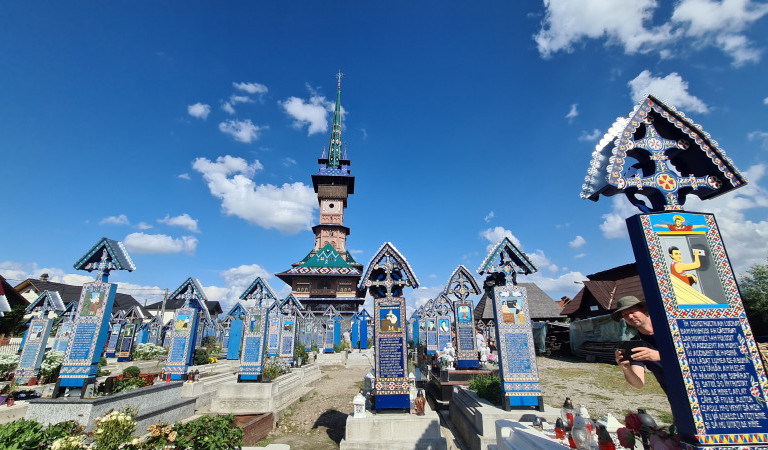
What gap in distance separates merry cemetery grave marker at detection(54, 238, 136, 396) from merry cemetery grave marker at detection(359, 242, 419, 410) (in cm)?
827

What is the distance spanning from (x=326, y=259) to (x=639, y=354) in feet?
175

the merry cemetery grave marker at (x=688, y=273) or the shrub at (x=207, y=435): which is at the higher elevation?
the merry cemetery grave marker at (x=688, y=273)

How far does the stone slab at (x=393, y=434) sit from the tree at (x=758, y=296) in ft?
87.7

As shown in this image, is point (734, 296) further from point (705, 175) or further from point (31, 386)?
point (31, 386)

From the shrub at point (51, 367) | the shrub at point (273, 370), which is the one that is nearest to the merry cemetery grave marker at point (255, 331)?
the shrub at point (273, 370)

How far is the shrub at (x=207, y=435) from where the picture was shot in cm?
477

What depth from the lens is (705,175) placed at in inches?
189

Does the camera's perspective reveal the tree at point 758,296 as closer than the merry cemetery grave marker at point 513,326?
No

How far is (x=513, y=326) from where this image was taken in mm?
9344

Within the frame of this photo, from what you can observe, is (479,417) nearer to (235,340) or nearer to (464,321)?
(464,321)

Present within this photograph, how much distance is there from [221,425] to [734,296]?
741 centimetres

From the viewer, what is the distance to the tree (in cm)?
2172

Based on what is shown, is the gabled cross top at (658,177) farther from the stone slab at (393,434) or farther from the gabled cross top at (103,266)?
the gabled cross top at (103,266)

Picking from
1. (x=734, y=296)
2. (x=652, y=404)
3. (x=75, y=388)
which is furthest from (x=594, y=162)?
(x=75, y=388)
